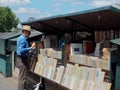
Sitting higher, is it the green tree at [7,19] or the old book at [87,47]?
the old book at [87,47]

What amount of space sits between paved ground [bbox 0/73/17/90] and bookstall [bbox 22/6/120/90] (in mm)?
1783

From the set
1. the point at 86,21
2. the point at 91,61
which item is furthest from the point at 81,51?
the point at 91,61

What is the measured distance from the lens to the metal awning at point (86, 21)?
5.45 meters

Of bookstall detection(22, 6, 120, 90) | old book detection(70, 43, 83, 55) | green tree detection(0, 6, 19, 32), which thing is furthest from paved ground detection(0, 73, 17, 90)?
green tree detection(0, 6, 19, 32)

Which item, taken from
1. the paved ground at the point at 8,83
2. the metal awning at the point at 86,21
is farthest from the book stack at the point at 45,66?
the paved ground at the point at 8,83

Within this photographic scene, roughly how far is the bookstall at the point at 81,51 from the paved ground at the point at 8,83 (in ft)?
5.85

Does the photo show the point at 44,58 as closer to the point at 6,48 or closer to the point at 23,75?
the point at 23,75

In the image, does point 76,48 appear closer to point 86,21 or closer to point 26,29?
point 86,21

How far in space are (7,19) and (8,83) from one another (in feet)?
172

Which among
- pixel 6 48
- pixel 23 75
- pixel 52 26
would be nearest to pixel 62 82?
pixel 23 75

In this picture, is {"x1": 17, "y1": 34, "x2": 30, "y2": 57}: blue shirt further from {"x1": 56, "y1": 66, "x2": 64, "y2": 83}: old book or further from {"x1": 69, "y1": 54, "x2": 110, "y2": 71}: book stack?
{"x1": 69, "y1": 54, "x2": 110, "y2": 71}: book stack

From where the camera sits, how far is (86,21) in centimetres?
692

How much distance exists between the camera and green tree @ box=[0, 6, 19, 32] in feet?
197

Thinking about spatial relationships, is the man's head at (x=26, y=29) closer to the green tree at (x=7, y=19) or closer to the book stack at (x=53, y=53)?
the book stack at (x=53, y=53)
